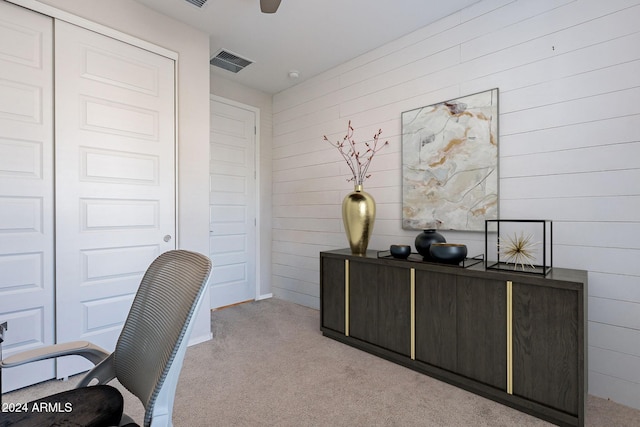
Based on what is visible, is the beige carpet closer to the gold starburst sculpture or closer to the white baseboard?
the white baseboard

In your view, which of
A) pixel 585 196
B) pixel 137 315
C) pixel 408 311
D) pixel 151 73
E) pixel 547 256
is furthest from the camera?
pixel 151 73

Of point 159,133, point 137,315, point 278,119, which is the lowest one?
point 137,315

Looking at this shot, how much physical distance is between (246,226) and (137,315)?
121 inches

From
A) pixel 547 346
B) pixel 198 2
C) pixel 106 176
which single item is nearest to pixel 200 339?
pixel 106 176

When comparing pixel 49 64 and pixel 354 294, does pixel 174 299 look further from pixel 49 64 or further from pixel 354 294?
pixel 49 64

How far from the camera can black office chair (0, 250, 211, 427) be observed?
847 mm

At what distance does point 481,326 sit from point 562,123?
146cm

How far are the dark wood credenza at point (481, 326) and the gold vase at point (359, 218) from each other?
0.14 meters

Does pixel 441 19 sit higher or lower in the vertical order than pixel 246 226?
higher

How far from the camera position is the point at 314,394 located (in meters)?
2.04

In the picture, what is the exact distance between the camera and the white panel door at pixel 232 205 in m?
3.83

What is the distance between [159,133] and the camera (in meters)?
2.67

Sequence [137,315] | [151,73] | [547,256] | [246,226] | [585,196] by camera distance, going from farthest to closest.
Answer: [246,226] < [151,73] < [547,256] < [585,196] < [137,315]

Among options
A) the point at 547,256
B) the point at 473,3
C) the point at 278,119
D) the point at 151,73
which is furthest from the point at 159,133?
the point at 547,256
